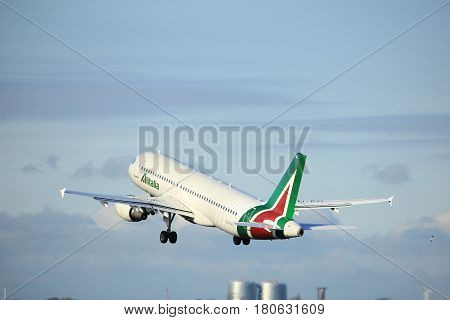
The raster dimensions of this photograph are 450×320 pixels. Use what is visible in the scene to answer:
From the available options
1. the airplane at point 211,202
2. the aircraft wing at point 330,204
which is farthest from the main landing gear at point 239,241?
the aircraft wing at point 330,204

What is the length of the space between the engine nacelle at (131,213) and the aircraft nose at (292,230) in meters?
23.0

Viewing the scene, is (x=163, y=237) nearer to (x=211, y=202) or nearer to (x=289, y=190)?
(x=211, y=202)

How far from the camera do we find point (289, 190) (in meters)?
160

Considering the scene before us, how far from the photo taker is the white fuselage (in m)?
166

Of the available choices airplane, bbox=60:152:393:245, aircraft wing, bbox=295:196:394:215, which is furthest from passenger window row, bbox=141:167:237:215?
aircraft wing, bbox=295:196:394:215

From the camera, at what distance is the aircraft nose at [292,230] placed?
157375 mm

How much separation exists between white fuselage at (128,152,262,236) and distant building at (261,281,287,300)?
50.8 ft

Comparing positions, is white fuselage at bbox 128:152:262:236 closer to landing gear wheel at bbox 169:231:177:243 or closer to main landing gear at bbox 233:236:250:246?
main landing gear at bbox 233:236:250:246

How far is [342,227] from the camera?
6299 inches
